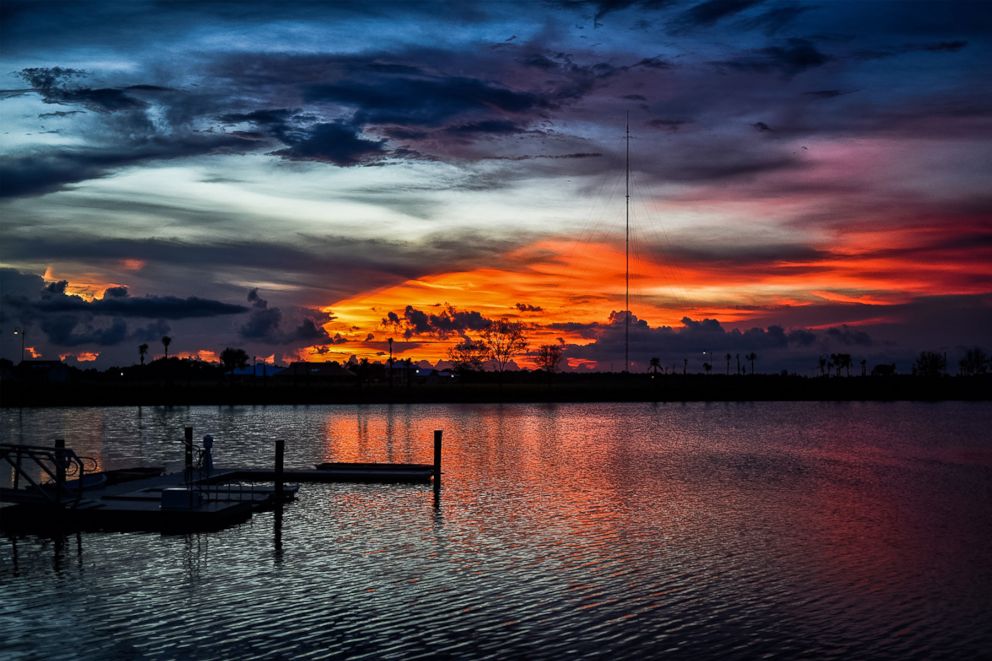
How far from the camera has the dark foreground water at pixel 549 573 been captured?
58.3 ft

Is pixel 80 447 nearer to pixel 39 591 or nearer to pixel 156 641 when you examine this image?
pixel 39 591

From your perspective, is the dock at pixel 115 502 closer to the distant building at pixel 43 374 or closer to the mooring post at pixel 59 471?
the mooring post at pixel 59 471

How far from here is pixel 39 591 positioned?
21406 millimetres

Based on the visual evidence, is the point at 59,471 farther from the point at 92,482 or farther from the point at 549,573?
the point at 549,573

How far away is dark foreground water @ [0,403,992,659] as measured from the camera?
17781 mm

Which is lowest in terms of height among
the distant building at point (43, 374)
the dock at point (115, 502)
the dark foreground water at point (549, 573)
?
the dark foreground water at point (549, 573)

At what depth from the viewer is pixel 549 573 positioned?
2352cm

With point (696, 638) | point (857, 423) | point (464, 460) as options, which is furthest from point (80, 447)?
point (857, 423)

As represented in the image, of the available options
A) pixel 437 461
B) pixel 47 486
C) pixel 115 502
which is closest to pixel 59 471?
pixel 47 486

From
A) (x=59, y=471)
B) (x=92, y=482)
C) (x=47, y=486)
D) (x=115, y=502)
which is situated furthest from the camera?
(x=92, y=482)

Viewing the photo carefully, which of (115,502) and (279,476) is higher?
(279,476)

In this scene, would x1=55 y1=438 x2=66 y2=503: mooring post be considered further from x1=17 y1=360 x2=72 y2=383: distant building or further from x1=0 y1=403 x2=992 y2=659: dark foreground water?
x1=17 y1=360 x2=72 y2=383: distant building

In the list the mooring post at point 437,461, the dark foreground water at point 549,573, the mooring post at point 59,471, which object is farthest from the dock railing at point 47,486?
the mooring post at point 437,461

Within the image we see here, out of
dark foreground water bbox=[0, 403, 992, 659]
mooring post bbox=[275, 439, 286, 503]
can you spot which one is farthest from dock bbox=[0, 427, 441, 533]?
dark foreground water bbox=[0, 403, 992, 659]
